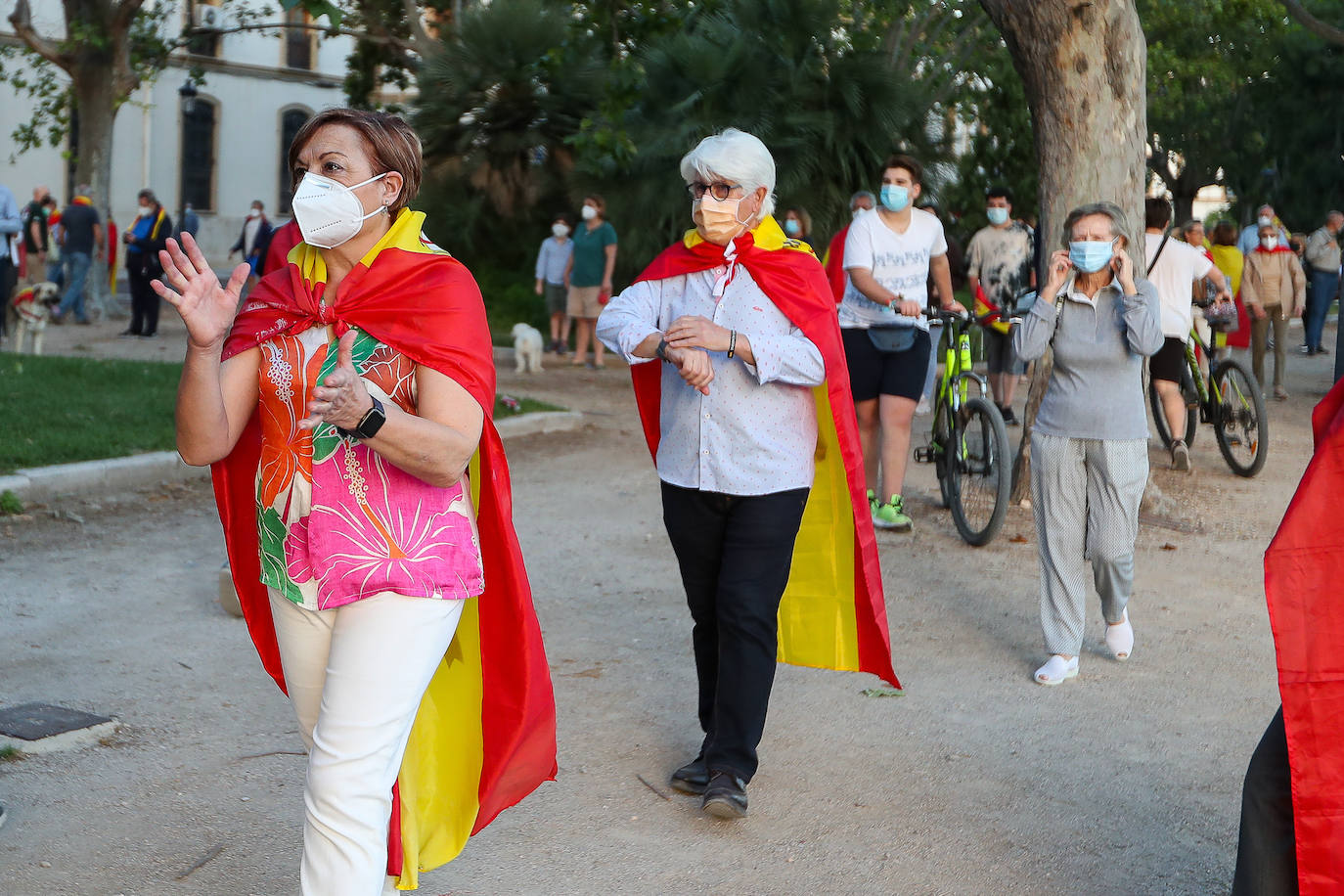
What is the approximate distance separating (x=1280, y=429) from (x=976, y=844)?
34.6ft

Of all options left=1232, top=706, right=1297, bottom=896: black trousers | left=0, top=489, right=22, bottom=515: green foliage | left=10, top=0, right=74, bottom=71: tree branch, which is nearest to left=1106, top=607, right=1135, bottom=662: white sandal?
left=1232, top=706, right=1297, bottom=896: black trousers

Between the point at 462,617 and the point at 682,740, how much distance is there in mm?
1800

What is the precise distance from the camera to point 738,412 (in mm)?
4438

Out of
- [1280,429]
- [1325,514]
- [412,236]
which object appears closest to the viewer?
[1325,514]

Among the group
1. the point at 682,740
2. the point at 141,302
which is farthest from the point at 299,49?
the point at 682,740

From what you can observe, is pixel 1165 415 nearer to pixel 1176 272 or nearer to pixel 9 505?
pixel 1176 272

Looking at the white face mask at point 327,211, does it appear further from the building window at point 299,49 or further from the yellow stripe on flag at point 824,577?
the building window at point 299,49

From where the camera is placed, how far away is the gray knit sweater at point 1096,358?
581cm

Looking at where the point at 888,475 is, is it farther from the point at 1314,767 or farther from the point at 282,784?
the point at 1314,767

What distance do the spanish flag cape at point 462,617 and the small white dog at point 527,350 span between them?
13460 millimetres

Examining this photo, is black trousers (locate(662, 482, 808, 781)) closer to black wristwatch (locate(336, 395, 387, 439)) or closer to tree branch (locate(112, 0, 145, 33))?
black wristwatch (locate(336, 395, 387, 439))

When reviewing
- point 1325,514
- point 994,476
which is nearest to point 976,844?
point 1325,514

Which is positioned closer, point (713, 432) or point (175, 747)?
point (713, 432)

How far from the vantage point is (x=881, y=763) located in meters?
4.85
